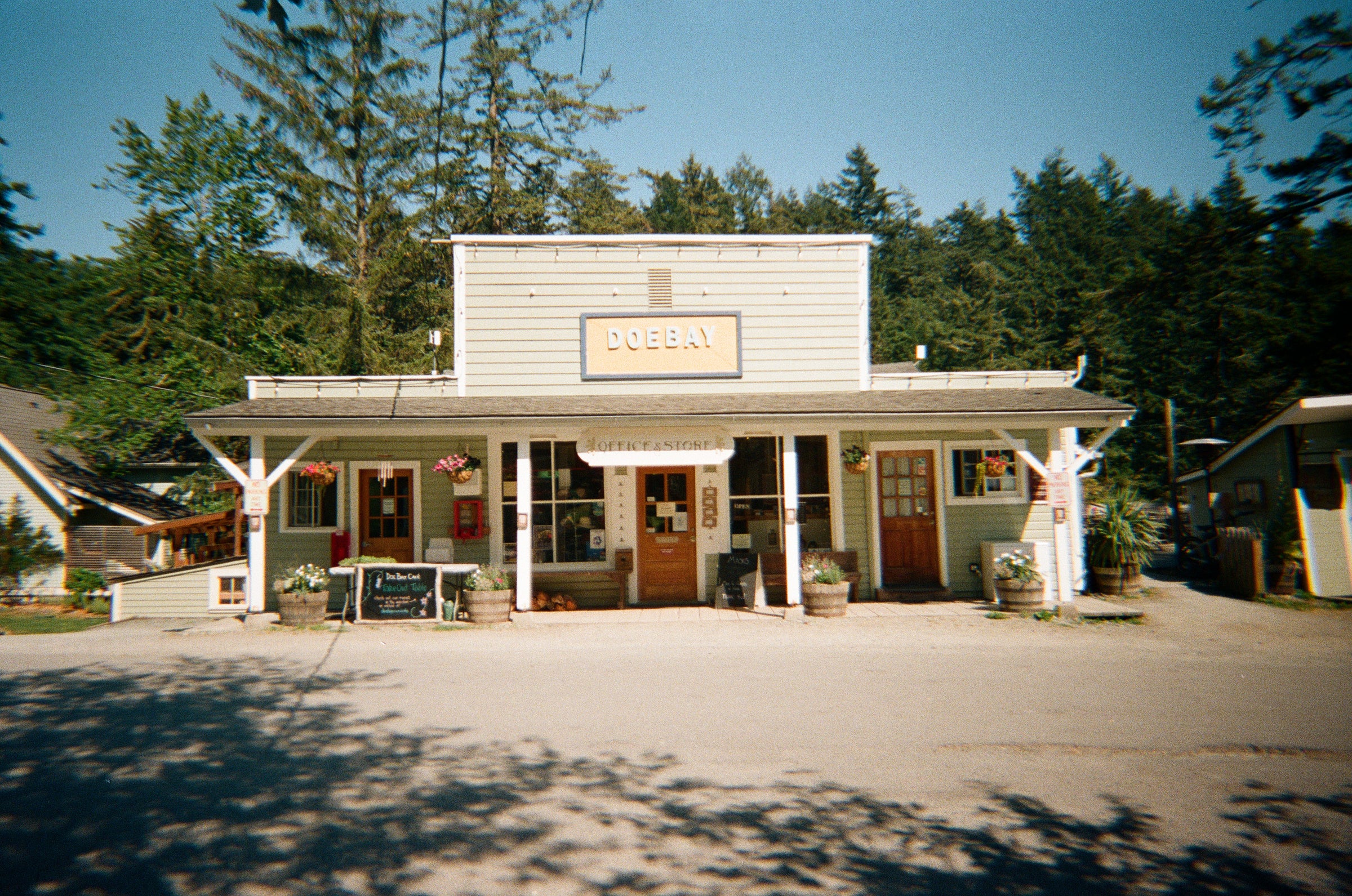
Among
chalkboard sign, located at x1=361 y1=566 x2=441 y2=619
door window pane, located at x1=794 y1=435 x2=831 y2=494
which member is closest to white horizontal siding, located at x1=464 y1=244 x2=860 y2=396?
door window pane, located at x1=794 y1=435 x2=831 y2=494

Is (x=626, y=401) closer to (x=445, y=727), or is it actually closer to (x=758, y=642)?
(x=758, y=642)

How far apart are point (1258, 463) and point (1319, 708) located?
11406mm

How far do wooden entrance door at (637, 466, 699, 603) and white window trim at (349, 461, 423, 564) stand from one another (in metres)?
3.57

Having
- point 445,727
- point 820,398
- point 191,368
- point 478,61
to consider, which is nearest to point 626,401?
point 820,398

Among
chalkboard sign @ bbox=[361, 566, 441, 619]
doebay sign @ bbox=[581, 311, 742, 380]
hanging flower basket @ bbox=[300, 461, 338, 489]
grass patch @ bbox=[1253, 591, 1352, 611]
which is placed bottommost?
grass patch @ bbox=[1253, 591, 1352, 611]

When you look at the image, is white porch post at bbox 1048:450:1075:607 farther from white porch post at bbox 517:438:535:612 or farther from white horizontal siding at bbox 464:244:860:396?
white porch post at bbox 517:438:535:612

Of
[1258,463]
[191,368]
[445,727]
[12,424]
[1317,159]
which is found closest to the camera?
[1317,159]

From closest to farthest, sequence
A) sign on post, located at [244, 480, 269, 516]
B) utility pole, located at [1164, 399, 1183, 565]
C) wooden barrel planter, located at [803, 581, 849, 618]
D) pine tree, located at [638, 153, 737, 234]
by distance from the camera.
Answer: sign on post, located at [244, 480, 269, 516] < wooden barrel planter, located at [803, 581, 849, 618] < utility pole, located at [1164, 399, 1183, 565] < pine tree, located at [638, 153, 737, 234]

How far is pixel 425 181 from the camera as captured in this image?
80.9ft

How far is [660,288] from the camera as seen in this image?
12688 millimetres

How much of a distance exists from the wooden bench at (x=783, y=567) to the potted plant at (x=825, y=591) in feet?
3.18

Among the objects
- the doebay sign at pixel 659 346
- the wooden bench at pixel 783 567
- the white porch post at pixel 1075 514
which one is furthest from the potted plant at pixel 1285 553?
the doebay sign at pixel 659 346

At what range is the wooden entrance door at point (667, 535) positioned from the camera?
1244 centimetres

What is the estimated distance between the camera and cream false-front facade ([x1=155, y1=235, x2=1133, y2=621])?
40.3 feet
